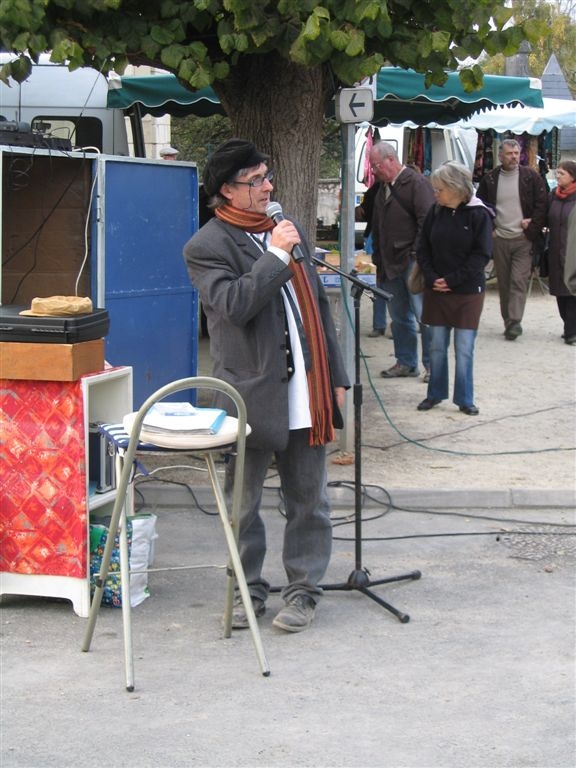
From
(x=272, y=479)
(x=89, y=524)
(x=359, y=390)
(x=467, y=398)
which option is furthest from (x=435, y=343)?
(x=89, y=524)

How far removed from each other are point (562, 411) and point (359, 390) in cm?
445

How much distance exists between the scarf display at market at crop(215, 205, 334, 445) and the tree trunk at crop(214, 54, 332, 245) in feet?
8.14

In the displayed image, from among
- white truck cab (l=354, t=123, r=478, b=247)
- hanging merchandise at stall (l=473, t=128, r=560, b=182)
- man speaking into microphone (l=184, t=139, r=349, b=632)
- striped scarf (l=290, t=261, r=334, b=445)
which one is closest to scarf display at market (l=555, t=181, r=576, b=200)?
white truck cab (l=354, t=123, r=478, b=247)

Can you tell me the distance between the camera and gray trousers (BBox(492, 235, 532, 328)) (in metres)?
13.0

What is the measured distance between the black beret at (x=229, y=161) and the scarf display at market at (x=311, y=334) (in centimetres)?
13

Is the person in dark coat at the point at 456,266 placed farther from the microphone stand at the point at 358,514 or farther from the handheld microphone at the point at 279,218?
the handheld microphone at the point at 279,218

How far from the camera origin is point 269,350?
15.9 feet

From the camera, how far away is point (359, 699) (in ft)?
14.1

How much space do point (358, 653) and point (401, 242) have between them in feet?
20.9

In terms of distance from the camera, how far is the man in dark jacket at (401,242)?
10.6m

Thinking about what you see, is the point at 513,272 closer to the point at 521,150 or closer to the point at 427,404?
the point at 427,404

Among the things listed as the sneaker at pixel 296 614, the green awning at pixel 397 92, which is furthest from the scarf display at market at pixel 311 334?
the green awning at pixel 397 92

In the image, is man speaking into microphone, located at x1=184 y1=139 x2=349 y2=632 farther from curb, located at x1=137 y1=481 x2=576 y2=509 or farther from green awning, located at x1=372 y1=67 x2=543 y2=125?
green awning, located at x1=372 y1=67 x2=543 y2=125

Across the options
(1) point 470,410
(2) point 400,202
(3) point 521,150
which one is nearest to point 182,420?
(1) point 470,410
